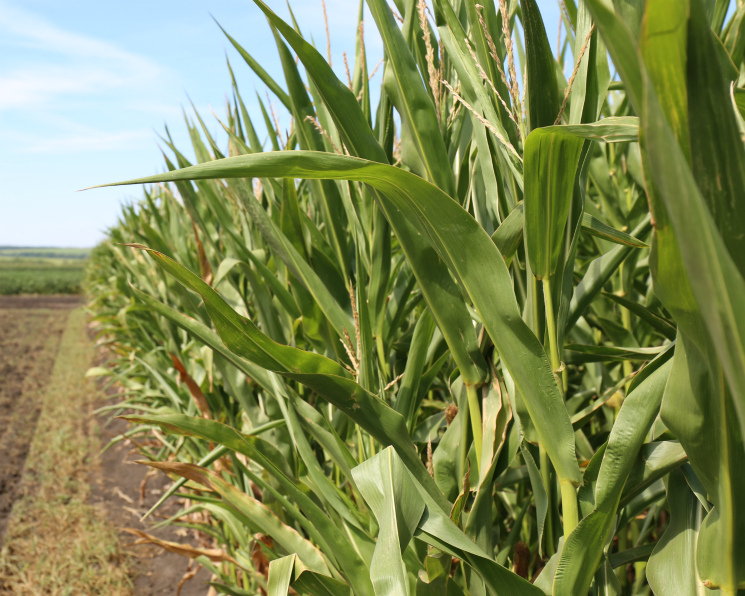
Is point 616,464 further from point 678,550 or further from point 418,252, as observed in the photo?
point 418,252

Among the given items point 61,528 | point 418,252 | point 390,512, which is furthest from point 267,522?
point 61,528

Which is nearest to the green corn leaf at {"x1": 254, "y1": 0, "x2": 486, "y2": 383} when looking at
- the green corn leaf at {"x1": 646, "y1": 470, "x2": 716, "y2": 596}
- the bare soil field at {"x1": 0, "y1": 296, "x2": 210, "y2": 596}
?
the green corn leaf at {"x1": 646, "y1": 470, "x2": 716, "y2": 596}

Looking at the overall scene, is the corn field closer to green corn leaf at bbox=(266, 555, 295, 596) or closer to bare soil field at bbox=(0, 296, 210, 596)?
green corn leaf at bbox=(266, 555, 295, 596)

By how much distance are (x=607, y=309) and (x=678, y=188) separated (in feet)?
2.86

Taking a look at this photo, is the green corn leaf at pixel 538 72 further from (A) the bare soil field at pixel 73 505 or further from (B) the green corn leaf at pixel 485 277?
(A) the bare soil field at pixel 73 505

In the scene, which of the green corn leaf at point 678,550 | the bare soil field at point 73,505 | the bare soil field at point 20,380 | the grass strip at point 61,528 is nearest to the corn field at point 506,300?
the green corn leaf at point 678,550

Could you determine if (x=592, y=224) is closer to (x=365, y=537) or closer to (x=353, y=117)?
(x=353, y=117)

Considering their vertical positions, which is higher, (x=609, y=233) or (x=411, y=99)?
(x=411, y=99)

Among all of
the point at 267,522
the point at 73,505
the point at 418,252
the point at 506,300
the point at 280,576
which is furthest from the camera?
the point at 73,505

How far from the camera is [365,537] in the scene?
2.54 ft

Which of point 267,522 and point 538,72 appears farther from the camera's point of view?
point 267,522

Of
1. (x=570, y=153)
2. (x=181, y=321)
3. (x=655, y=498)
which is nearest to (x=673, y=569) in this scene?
(x=655, y=498)

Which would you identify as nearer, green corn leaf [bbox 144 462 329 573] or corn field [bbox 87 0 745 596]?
corn field [bbox 87 0 745 596]

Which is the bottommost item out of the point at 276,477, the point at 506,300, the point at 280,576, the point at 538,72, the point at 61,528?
the point at 61,528
